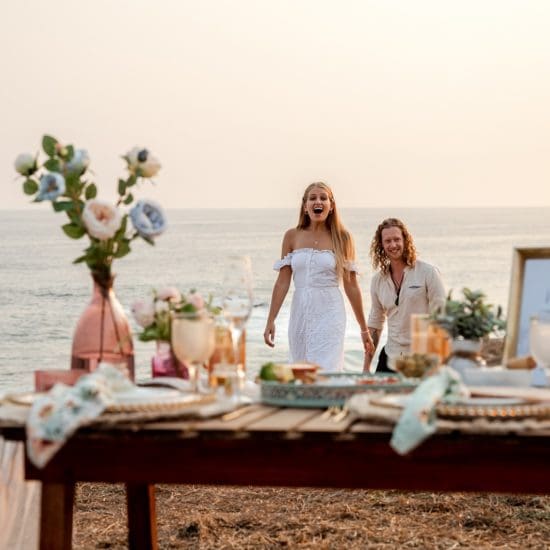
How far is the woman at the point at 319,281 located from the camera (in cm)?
680

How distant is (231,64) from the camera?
29.1 m

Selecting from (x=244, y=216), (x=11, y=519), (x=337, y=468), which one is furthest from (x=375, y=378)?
(x=244, y=216)

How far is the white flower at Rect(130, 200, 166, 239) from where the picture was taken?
276cm

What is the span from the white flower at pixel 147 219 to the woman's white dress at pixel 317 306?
4036 mm

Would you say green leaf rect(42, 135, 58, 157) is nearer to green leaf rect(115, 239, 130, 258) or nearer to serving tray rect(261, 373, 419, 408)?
green leaf rect(115, 239, 130, 258)

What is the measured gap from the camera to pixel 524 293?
288 centimetres

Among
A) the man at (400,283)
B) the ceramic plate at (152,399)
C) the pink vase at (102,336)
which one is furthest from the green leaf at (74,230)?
the man at (400,283)

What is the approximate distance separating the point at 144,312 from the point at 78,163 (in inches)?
15.3

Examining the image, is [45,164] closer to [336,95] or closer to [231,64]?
[231,64]

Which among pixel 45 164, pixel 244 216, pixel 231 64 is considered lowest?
pixel 244 216

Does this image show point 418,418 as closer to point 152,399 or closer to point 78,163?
point 152,399

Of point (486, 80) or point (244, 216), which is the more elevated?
point (486, 80)

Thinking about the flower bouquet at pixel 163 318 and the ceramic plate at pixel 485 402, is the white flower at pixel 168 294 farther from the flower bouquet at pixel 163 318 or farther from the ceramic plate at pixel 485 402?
the ceramic plate at pixel 485 402

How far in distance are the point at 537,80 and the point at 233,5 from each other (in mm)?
9008
